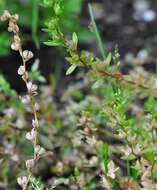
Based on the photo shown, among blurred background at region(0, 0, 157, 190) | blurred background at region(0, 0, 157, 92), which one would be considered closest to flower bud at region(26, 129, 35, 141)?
blurred background at region(0, 0, 157, 190)

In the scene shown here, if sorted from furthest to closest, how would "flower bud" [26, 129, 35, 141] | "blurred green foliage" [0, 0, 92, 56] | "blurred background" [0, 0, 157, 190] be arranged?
"blurred green foliage" [0, 0, 92, 56]
"blurred background" [0, 0, 157, 190]
"flower bud" [26, 129, 35, 141]

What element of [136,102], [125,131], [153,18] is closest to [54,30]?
[125,131]

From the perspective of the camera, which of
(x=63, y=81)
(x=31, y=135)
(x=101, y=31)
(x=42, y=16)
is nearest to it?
(x=31, y=135)

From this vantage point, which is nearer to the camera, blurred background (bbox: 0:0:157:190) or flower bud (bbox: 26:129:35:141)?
flower bud (bbox: 26:129:35:141)

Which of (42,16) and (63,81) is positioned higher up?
(42,16)

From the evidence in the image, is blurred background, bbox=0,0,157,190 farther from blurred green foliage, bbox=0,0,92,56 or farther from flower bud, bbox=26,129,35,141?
flower bud, bbox=26,129,35,141

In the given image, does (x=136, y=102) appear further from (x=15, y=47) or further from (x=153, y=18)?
(x=15, y=47)

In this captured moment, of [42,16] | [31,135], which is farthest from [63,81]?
[31,135]

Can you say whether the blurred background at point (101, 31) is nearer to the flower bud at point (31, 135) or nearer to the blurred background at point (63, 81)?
the blurred background at point (63, 81)

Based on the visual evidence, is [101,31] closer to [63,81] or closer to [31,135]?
[63,81]
